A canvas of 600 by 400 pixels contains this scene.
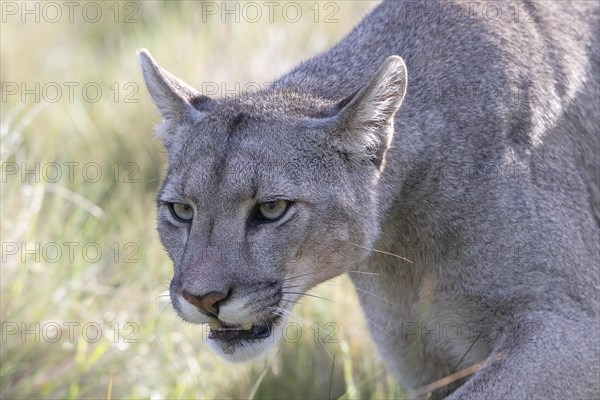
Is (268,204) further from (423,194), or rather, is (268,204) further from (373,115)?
(423,194)

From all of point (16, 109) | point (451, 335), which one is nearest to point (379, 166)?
point (451, 335)

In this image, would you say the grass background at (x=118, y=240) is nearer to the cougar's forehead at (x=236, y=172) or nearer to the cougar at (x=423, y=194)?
the cougar at (x=423, y=194)

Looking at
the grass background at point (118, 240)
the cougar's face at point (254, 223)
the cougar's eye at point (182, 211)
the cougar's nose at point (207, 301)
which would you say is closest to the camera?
the cougar's nose at point (207, 301)

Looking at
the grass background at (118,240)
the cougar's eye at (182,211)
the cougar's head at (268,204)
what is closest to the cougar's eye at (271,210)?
the cougar's head at (268,204)

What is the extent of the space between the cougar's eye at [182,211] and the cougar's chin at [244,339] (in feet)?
2.04

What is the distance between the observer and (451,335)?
242 inches

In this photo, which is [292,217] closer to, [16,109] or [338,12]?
[16,109]

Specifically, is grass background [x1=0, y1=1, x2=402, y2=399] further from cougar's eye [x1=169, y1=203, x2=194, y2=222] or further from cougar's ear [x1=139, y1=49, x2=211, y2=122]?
cougar's ear [x1=139, y1=49, x2=211, y2=122]

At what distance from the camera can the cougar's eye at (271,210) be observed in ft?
18.2

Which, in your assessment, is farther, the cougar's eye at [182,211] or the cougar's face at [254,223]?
the cougar's eye at [182,211]

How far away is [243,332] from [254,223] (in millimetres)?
580

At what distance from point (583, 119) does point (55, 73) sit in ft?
26.3

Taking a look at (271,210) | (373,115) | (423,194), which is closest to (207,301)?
(271,210)

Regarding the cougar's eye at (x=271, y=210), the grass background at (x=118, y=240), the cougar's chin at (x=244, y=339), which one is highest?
the cougar's eye at (x=271, y=210)
